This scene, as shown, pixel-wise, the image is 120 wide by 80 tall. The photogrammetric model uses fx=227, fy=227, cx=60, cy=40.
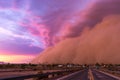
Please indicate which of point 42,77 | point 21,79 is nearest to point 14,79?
point 21,79

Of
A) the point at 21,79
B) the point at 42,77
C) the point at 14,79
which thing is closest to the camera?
the point at 14,79

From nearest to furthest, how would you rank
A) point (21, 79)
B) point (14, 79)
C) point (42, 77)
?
point (14, 79) < point (21, 79) < point (42, 77)

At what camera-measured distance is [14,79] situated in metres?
22.0

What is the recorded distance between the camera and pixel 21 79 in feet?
81.9

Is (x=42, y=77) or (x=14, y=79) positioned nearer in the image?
(x=14, y=79)

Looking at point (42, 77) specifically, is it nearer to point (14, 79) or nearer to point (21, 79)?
point (21, 79)

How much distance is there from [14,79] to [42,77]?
15.6 m

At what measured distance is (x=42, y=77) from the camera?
3738 centimetres

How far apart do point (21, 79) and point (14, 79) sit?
2.99 m

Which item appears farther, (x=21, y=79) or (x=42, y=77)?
(x=42, y=77)

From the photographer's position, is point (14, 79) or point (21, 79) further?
point (21, 79)
